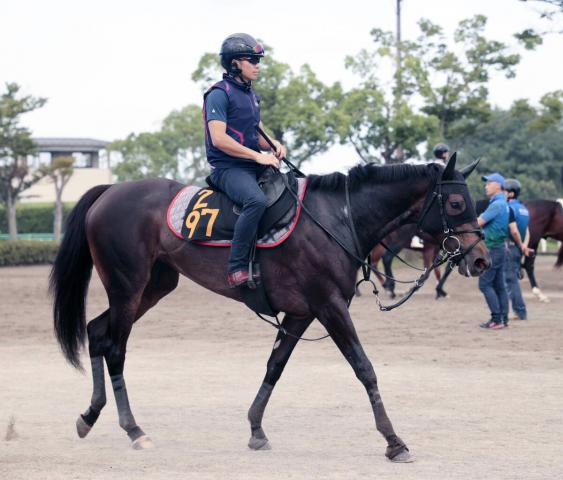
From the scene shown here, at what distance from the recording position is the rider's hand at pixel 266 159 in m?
6.96

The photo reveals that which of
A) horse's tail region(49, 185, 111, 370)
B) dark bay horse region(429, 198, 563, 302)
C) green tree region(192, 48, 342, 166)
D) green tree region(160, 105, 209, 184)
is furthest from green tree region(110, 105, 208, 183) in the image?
horse's tail region(49, 185, 111, 370)

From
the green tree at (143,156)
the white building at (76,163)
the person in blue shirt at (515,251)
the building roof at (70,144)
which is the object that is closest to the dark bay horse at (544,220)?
the person in blue shirt at (515,251)

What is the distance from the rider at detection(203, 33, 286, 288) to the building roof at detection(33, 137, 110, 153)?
8065cm

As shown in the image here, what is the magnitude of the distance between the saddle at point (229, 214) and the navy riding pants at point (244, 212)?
0.35ft

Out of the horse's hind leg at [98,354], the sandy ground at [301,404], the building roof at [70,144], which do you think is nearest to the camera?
the sandy ground at [301,404]

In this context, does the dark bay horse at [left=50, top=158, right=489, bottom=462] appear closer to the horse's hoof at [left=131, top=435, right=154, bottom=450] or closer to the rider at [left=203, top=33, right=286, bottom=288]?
the horse's hoof at [left=131, top=435, right=154, bottom=450]

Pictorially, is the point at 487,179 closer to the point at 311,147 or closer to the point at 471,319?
the point at 471,319

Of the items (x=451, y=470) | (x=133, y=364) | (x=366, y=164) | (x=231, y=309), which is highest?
(x=366, y=164)

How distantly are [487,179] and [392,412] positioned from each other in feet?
23.1

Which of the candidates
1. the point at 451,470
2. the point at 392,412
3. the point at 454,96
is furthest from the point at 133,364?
the point at 454,96

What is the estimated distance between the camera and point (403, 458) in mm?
6254

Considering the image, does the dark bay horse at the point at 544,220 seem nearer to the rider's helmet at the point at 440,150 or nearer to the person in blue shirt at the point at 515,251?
the person in blue shirt at the point at 515,251

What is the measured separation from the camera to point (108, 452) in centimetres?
677

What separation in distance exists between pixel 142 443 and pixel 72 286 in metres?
1.74
